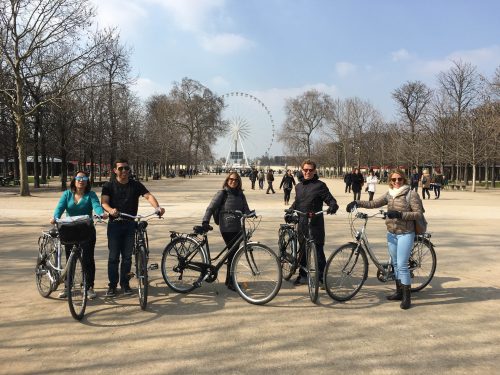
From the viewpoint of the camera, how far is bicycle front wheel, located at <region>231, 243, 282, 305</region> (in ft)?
18.4

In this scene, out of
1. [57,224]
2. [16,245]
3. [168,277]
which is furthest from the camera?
[16,245]

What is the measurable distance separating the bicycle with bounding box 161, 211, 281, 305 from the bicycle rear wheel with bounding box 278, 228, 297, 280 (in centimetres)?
72

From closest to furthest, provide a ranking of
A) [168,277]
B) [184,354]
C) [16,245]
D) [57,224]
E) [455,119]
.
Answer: [184,354] < [57,224] < [168,277] < [16,245] < [455,119]

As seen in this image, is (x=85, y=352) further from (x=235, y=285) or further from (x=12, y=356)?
(x=235, y=285)

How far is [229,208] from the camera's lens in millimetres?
6156

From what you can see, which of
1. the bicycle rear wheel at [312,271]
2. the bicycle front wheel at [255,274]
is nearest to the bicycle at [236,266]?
the bicycle front wheel at [255,274]

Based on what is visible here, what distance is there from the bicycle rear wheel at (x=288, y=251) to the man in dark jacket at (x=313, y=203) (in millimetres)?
139

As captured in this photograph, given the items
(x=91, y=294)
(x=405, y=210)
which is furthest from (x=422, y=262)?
(x=91, y=294)

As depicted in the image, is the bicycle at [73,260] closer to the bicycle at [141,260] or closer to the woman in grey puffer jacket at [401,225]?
the bicycle at [141,260]

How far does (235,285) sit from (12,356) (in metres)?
2.58

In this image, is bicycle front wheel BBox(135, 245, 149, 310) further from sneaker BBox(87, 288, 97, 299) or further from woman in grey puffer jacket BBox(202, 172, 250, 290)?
woman in grey puffer jacket BBox(202, 172, 250, 290)

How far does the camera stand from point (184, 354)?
410cm

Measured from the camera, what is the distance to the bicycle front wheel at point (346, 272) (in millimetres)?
5695

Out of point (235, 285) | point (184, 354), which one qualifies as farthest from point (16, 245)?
point (184, 354)
